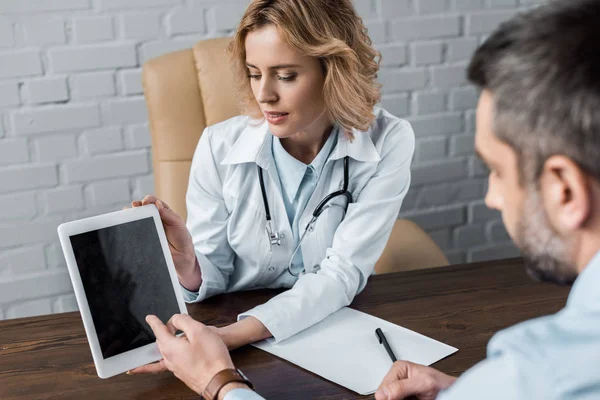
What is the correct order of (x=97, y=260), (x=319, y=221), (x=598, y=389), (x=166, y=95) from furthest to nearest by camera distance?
1. (x=166, y=95)
2. (x=319, y=221)
3. (x=97, y=260)
4. (x=598, y=389)

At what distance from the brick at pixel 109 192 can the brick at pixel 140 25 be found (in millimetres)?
445

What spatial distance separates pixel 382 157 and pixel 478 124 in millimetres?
672

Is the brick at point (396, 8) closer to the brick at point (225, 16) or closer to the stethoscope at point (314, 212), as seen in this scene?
the brick at point (225, 16)

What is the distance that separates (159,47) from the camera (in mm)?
2027

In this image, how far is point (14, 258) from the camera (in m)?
2.06

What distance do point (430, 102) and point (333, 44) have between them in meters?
1.10

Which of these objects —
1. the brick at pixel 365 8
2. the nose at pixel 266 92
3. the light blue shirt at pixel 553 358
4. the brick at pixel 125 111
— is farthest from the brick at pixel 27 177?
the light blue shirt at pixel 553 358

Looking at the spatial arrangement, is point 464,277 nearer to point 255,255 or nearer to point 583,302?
point 255,255

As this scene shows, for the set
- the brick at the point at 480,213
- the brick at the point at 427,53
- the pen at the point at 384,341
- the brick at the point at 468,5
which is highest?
the brick at the point at 468,5

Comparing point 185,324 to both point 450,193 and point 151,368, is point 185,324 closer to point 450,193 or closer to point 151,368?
point 151,368

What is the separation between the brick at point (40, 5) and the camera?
188cm

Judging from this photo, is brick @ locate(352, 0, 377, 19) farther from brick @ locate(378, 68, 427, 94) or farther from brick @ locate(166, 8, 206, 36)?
brick @ locate(166, 8, 206, 36)

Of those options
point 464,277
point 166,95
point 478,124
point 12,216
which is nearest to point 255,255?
point 464,277

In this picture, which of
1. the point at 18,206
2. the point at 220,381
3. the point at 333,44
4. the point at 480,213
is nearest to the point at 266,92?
the point at 333,44
